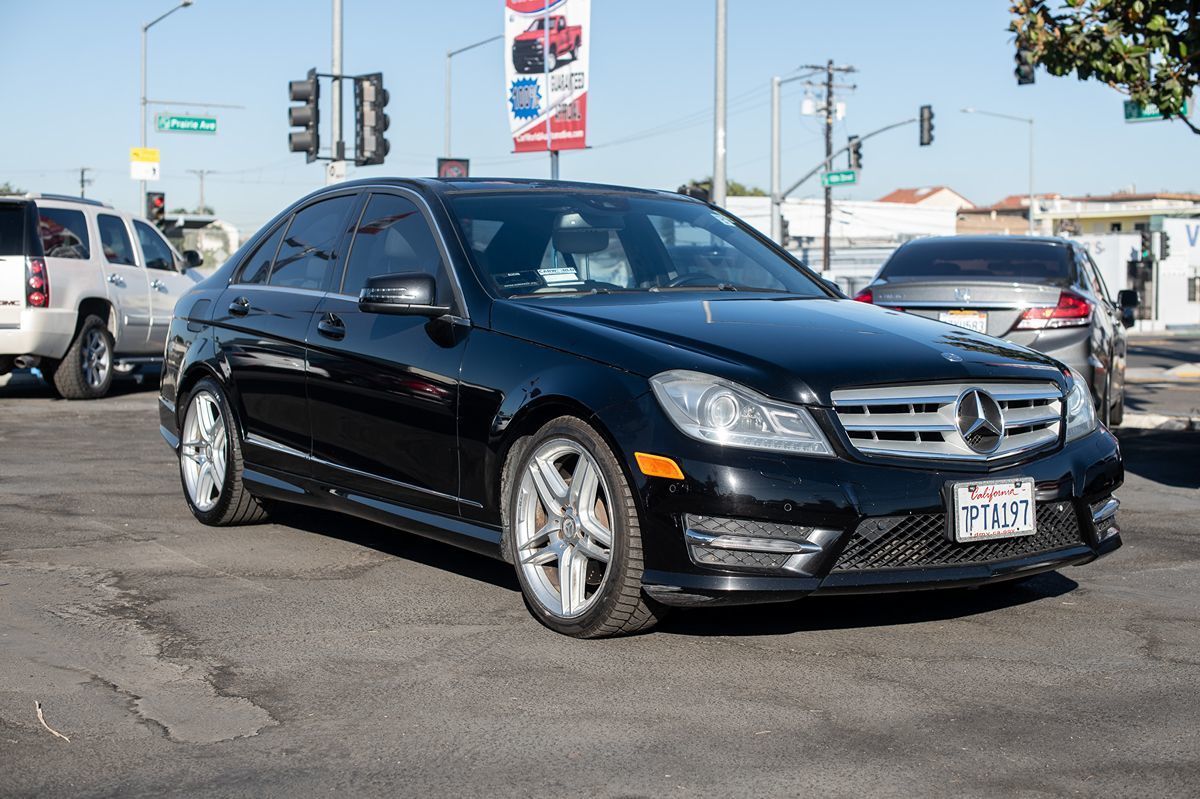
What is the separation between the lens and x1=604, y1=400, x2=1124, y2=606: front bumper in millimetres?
4770

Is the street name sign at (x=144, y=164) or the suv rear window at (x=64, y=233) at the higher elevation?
the street name sign at (x=144, y=164)

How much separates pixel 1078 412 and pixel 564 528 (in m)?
1.90

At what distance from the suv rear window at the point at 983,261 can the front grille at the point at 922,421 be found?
643 cm

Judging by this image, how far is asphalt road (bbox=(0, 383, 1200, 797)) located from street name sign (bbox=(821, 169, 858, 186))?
127ft

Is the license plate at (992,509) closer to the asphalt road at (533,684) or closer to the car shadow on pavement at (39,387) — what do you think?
the asphalt road at (533,684)

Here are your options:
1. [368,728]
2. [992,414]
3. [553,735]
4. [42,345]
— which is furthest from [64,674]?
[42,345]

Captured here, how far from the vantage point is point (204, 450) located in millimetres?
7621

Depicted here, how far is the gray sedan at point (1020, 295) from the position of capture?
1068cm

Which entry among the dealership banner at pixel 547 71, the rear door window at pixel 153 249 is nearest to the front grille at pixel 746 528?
the rear door window at pixel 153 249

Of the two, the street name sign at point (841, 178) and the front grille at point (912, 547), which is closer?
the front grille at point (912, 547)

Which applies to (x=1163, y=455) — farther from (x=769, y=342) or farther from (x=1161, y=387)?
(x=1161, y=387)

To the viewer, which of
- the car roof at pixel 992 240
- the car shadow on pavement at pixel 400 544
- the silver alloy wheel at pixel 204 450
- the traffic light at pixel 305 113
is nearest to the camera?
the car shadow on pavement at pixel 400 544

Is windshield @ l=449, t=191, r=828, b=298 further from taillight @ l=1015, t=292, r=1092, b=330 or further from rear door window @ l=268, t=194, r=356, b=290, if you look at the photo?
taillight @ l=1015, t=292, r=1092, b=330

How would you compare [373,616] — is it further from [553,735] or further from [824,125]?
[824,125]
